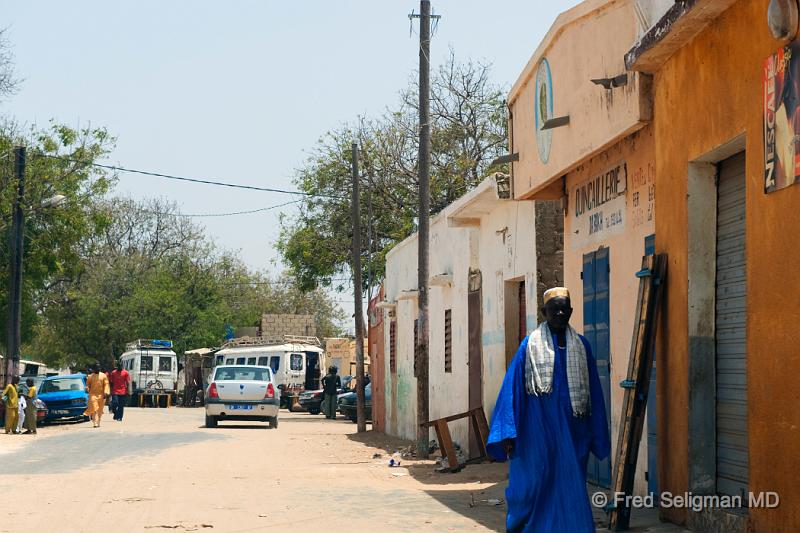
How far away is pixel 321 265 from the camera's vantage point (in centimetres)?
4466

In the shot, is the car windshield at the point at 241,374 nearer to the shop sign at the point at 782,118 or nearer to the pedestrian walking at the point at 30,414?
the pedestrian walking at the point at 30,414

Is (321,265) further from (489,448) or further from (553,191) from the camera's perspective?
(489,448)

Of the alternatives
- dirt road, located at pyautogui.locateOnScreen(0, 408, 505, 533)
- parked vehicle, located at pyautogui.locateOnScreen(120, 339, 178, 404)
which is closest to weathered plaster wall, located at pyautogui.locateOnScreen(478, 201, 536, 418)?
dirt road, located at pyautogui.locateOnScreen(0, 408, 505, 533)

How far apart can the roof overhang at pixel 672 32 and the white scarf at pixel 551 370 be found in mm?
2354

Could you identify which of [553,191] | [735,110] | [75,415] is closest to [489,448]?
[735,110]

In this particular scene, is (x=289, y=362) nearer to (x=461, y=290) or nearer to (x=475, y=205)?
(x=461, y=290)

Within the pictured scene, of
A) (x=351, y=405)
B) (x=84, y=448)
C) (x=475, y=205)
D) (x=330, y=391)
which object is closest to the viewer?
(x=475, y=205)

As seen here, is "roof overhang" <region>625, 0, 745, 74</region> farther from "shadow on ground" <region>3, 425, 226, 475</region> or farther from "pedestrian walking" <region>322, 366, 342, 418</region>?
"pedestrian walking" <region>322, 366, 342, 418</region>

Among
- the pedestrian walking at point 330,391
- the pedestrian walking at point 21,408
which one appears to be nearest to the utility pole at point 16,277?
the pedestrian walking at point 21,408

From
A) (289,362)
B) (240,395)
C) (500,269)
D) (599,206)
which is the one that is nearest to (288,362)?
(289,362)

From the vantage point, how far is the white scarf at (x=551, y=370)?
25.8 feet

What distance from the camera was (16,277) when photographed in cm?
3147

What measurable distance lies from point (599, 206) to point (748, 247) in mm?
4976

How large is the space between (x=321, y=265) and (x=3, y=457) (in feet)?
82.6
